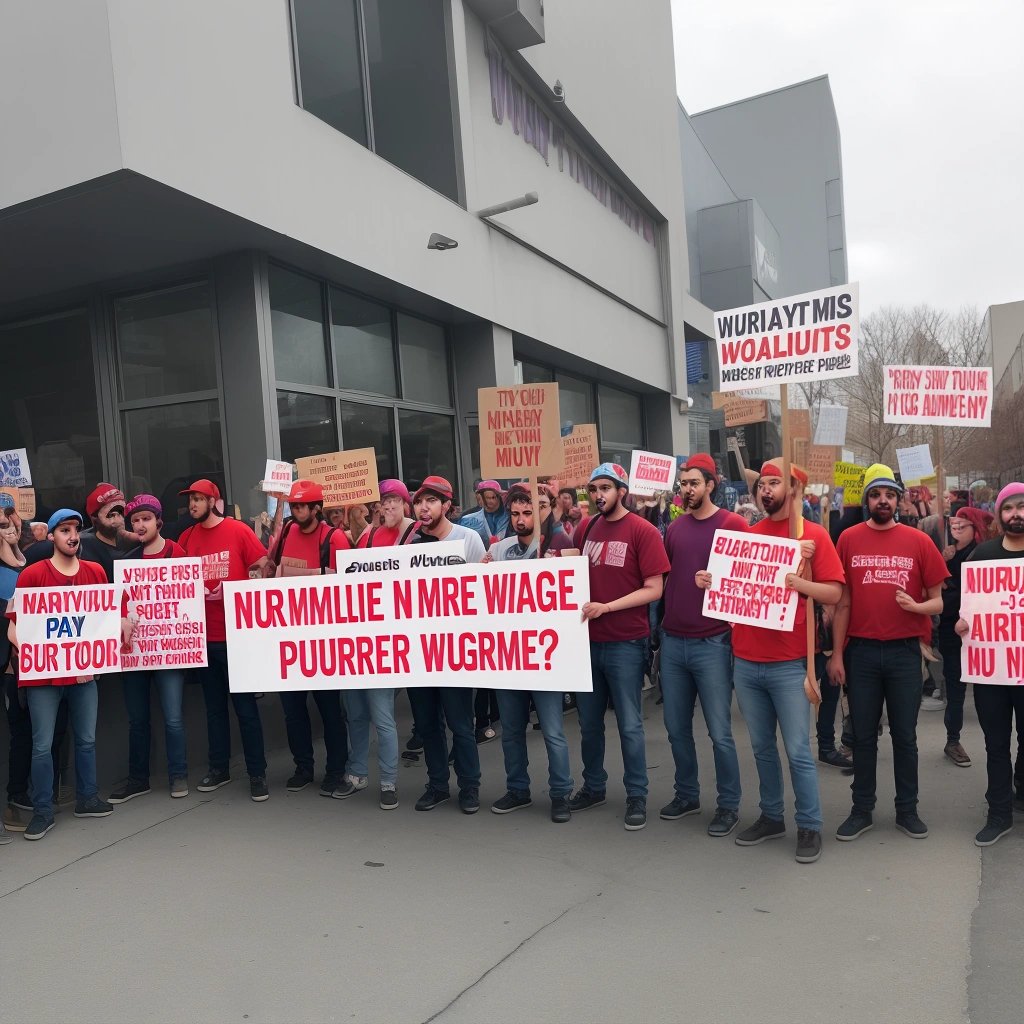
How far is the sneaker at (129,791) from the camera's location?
6.25m

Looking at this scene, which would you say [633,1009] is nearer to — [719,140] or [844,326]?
[844,326]

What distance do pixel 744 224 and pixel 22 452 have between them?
2578cm

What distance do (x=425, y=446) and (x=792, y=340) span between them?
299 inches

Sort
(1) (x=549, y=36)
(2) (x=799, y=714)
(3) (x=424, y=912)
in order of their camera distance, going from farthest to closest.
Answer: (1) (x=549, y=36) < (2) (x=799, y=714) < (3) (x=424, y=912)

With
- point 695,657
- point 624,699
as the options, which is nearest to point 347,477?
point 624,699

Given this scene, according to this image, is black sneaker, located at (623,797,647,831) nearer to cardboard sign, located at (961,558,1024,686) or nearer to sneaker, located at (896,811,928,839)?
sneaker, located at (896,811,928,839)

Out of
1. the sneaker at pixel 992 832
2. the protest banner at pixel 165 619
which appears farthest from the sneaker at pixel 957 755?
the protest banner at pixel 165 619

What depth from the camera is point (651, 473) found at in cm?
992

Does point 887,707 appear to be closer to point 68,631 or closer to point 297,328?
point 68,631

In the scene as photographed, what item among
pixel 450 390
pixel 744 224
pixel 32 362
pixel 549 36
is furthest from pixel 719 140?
pixel 32 362

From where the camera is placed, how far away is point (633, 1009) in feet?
11.3

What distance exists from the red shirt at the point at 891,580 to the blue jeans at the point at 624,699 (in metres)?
1.27

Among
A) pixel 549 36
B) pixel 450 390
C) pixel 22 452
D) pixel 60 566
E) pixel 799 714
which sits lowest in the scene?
pixel 799 714

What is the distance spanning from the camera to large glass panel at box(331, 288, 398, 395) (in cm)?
1098
